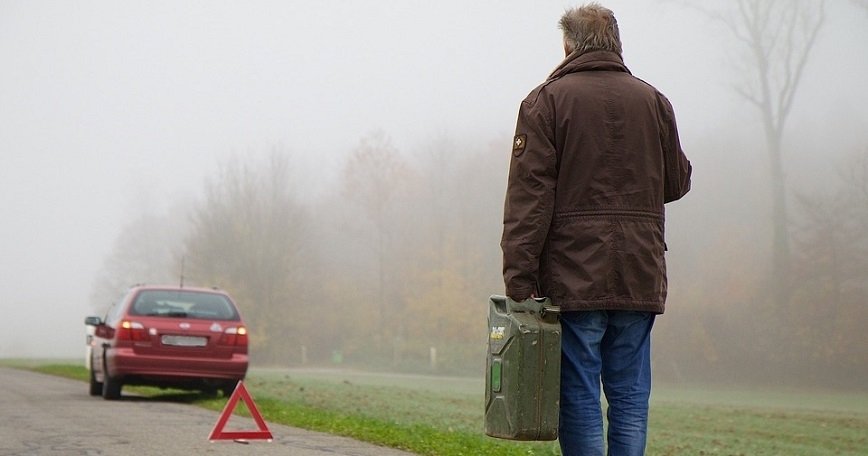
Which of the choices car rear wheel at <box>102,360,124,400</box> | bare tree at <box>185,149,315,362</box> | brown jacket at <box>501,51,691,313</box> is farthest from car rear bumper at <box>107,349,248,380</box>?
bare tree at <box>185,149,315,362</box>

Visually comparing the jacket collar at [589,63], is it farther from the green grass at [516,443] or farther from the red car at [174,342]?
the red car at [174,342]

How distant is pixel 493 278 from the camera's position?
65.6 meters

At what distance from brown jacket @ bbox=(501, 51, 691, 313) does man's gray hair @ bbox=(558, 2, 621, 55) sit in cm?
4

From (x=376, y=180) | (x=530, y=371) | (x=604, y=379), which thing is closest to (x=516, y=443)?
(x=604, y=379)

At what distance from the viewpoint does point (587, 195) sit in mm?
4727

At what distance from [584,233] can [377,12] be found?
554 ft

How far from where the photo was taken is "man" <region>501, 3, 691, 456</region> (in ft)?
15.3

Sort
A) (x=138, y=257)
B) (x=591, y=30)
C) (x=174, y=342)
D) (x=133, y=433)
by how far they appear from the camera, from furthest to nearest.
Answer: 1. (x=138, y=257)
2. (x=174, y=342)
3. (x=133, y=433)
4. (x=591, y=30)

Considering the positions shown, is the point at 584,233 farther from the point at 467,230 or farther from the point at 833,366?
the point at 467,230

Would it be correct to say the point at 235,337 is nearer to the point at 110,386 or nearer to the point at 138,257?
the point at 110,386

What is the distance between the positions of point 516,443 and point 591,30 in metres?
6.57

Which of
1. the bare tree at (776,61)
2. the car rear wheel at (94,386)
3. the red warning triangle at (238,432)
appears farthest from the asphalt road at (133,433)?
the bare tree at (776,61)

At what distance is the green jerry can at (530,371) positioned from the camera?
4637 mm

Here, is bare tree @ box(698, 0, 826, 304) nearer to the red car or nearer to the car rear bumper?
the red car
